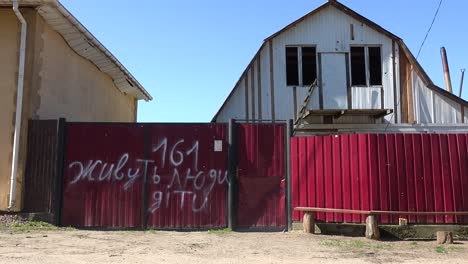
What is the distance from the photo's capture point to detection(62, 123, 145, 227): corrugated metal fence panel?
412 inches

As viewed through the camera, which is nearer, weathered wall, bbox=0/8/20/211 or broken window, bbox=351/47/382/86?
weathered wall, bbox=0/8/20/211

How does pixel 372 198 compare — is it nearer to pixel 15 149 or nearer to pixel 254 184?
pixel 254 184

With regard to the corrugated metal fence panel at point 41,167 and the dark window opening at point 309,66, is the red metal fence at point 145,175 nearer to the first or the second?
the corrugated metal fence panel at point 41,167

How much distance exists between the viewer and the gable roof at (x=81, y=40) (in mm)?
10552

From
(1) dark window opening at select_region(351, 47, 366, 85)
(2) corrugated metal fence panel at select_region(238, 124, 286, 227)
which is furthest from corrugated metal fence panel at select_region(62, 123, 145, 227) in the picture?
(1) dark window opening at select_region(351, 47, 366, 85)

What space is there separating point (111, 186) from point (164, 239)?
2065 millimetres

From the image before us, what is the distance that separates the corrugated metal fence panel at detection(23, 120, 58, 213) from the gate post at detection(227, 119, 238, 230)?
3.76 m

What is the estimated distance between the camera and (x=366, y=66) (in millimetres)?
17547

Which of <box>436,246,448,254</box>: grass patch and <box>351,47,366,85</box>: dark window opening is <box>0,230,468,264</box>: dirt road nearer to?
<box>436,246,448,254</box>: grass patch

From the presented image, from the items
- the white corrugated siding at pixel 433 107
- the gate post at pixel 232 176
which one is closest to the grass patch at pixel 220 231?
the gate post at pixel 232 176

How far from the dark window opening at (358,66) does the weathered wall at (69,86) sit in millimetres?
8759

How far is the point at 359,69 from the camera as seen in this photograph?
17.7 metres

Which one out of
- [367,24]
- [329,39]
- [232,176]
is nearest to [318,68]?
[329,39]

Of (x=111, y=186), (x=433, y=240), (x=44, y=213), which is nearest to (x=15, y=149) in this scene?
Result: (x=44, y=213)
